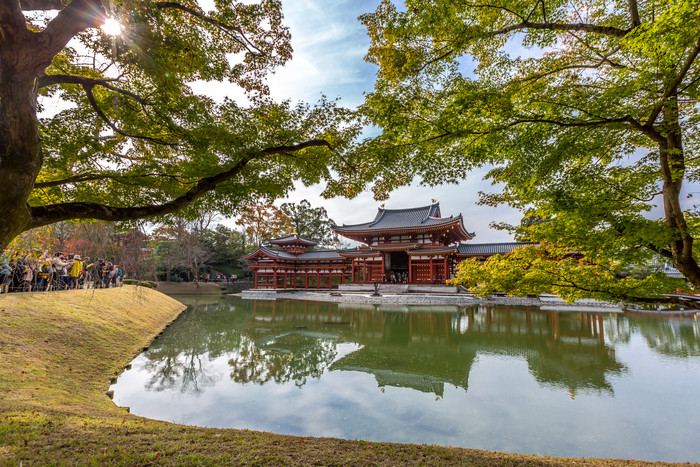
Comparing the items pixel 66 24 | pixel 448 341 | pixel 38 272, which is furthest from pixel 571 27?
pixel 38 272

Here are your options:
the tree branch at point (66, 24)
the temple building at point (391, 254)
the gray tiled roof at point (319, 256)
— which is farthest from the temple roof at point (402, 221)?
the tree branch at point (66, 24)

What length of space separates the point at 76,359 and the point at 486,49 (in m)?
8.93

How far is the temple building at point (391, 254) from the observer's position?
73.0 feet

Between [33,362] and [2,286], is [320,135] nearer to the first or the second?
[33,362]

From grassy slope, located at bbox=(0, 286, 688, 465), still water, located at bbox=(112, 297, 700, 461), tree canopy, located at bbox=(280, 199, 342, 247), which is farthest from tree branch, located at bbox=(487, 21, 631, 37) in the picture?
tree canopy, located at bbox=(280, 199, 342, 247)

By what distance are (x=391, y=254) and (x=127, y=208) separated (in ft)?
76.2

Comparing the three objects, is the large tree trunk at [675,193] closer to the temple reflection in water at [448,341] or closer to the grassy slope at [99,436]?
the grassy slope at [99,436]

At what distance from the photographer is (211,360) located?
7242 mm

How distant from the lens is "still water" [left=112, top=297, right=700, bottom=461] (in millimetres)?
3932

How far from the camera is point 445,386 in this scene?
219 inches

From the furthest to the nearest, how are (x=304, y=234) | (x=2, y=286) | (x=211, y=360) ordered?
1. (x=304, y=234)
2. (x=2, y=286)
3. (x=211, y=360)

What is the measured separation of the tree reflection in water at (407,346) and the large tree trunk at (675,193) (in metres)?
3.50

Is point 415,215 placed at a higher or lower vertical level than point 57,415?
higher

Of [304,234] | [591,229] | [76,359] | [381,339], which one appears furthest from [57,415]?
[304,234]
